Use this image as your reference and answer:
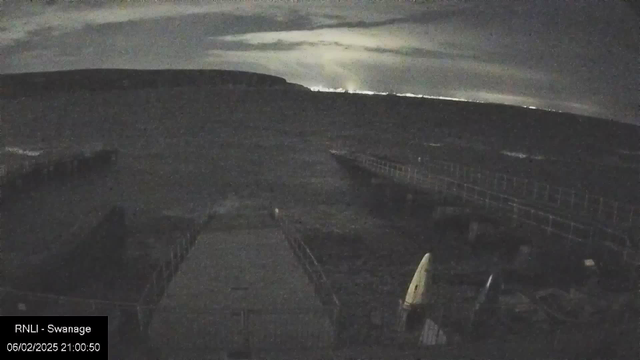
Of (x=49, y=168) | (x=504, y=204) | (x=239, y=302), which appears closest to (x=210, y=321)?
(x=239, y=302)

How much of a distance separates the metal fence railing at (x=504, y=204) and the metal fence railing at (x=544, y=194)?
144mm

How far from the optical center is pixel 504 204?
3930 millimetres

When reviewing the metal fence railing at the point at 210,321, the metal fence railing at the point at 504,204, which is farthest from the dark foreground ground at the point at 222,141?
the metal fence railing at the point at 210,321

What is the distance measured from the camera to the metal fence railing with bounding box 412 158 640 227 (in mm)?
3801

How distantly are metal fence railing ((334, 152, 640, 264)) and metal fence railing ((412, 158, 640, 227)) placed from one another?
144 mm

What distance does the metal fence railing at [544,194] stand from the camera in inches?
150

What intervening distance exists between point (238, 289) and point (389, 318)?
35.9 inches

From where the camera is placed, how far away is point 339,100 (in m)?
3.46

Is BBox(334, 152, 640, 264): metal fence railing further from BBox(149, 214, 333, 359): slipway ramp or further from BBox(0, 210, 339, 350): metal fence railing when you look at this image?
BBox(0, 210, 339, 350): metal fence railing

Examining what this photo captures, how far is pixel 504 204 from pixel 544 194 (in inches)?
30.3

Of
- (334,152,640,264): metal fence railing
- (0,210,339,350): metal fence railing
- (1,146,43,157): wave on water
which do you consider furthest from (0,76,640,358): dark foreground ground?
(0,210,339,350): metal fence railing

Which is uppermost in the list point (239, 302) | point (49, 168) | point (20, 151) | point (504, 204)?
point (20, 151)

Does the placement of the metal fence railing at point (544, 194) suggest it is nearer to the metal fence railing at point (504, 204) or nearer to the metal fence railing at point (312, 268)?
the metal fence railing at point (504, 204)

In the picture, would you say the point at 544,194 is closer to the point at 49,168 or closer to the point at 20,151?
the point at 49,168
